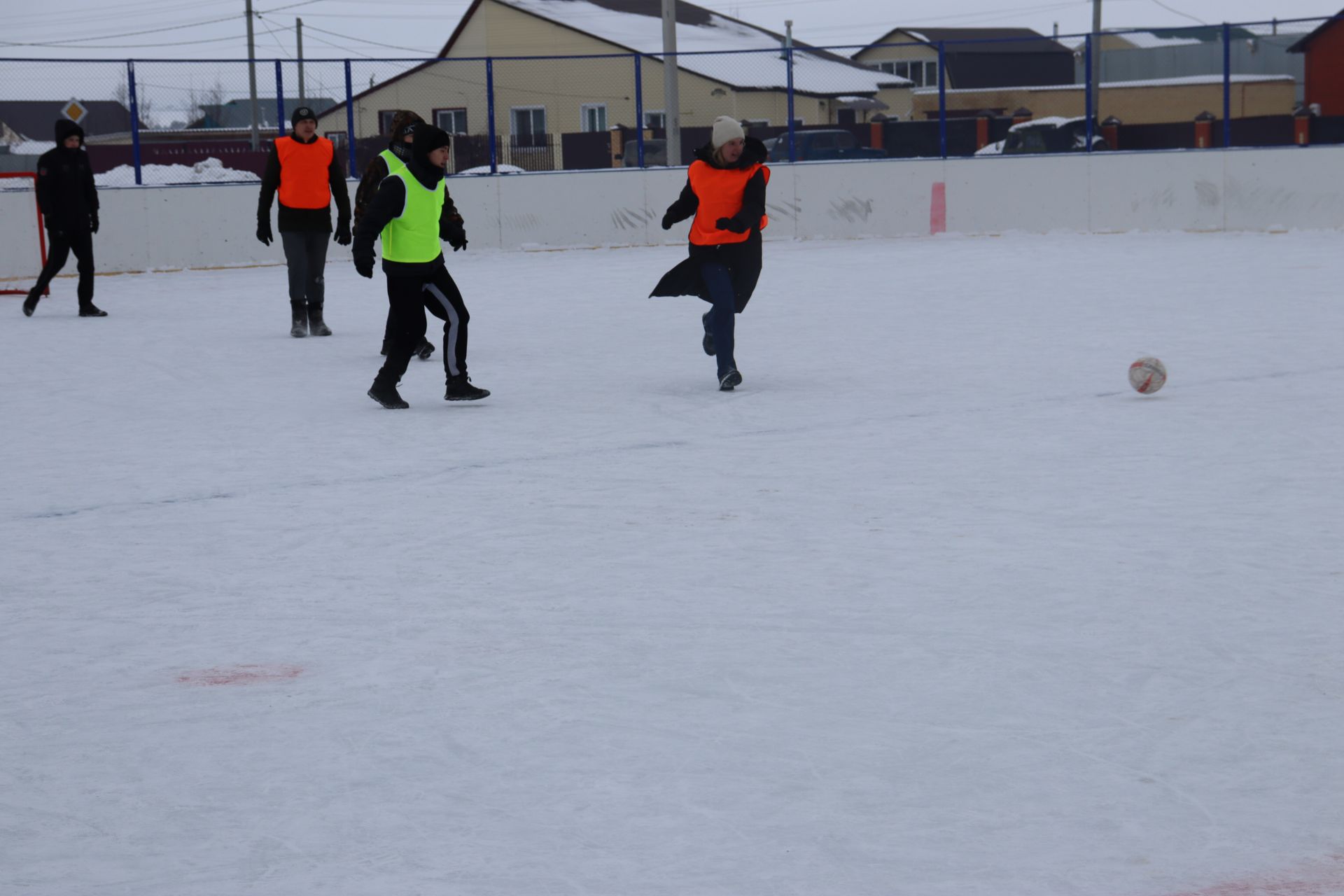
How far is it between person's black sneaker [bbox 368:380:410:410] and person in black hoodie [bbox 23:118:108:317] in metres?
5.98

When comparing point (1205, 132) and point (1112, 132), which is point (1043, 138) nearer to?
point (1112, 132)

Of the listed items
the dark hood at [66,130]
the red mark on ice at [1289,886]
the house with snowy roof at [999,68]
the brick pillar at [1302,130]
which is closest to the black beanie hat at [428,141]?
the dark hood at [66,130]

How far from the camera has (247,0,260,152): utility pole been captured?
64.0ft

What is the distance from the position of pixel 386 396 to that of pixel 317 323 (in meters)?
3.69

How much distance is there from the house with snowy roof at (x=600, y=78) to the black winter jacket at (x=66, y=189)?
6144mm

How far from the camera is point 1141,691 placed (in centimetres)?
376

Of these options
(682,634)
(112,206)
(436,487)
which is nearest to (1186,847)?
(682,634)

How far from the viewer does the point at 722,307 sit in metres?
8.79

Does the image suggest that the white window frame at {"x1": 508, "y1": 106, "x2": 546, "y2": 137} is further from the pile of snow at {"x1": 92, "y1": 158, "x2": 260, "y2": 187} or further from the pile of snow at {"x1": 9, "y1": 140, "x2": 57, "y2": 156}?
the pile of snow at {"x1": 9, "y1": 140, "x2": 57, "y2": 156}

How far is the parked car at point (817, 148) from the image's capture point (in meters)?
23.3

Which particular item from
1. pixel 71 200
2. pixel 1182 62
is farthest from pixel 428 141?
pixel 1182 62

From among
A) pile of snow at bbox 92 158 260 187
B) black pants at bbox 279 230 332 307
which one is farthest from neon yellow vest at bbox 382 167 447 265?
pile of snow at bbox 92 158 260 187

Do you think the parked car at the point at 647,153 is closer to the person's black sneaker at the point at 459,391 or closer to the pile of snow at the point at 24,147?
the pile of snow at the point at 24,147

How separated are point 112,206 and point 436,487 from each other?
1322 cm
